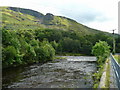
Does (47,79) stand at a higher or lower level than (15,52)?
lower

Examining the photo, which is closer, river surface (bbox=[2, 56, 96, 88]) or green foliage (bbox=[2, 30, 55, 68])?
river surface (bbox=[2, 56, 96, 88])

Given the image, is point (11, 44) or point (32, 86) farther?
point (11, 44)

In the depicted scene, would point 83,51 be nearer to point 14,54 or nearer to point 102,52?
point 102,52

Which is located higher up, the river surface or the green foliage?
the green foliage

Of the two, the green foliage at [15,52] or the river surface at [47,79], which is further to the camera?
the green foliage at [15,52]

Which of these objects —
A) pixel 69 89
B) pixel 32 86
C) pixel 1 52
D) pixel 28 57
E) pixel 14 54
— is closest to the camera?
pixel 69 89

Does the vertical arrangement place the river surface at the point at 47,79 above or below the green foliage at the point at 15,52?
below

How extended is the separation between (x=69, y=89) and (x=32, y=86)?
5633 mm

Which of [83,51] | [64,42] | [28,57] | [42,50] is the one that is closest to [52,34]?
[64,42]

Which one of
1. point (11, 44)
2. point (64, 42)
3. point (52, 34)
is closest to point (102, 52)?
point (11, 44)

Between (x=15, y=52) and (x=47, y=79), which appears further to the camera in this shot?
(x=15, y=52)

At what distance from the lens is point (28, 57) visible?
55.0 meters

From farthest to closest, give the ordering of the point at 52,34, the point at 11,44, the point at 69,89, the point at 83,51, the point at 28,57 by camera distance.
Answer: the point at 52,34 → the point at 83,51 → the point at 28,57 → the point at 11,44 → the point at 69,89

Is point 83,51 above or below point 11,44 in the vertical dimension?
below
